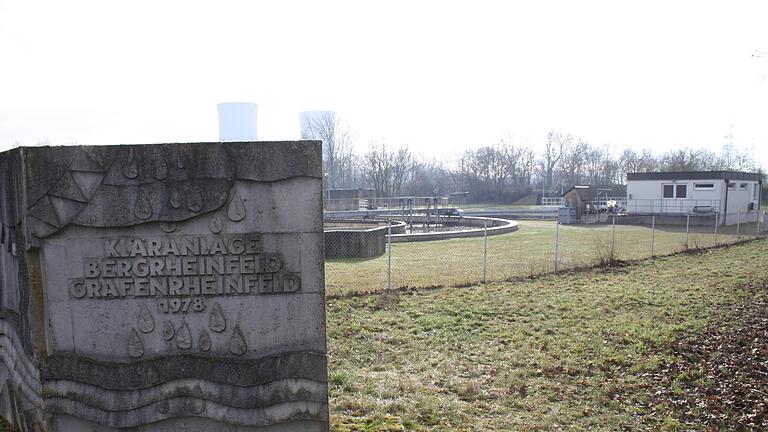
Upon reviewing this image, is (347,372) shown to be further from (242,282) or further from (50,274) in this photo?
(50,274)

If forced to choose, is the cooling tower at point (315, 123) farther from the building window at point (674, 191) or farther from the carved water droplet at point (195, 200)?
the carved water droplet at point (195, 200)

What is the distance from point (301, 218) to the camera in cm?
443

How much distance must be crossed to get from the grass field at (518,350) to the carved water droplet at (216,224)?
219 centimetres

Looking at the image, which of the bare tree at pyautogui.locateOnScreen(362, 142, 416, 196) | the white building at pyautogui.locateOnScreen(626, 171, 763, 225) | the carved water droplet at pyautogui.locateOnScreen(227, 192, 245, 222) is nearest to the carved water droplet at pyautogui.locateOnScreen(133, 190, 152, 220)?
the carved water droplet at pyautogui.locateOnScreen(227, 192, 245, 222)

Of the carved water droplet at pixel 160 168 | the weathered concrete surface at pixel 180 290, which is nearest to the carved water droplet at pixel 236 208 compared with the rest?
the weathered concrete surface at pixel 180 290

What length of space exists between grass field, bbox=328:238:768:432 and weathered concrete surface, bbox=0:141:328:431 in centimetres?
120

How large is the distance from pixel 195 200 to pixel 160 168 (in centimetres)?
36

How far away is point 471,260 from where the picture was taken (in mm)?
18141

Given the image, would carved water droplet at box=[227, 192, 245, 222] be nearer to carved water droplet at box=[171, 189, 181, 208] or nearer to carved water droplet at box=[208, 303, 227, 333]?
carved water droplet at box=[171, 189, 181, 208]

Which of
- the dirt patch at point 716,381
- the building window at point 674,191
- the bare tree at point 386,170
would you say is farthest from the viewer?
the bare tree at point 386,170

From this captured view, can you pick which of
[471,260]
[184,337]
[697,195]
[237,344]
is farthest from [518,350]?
[697,195]

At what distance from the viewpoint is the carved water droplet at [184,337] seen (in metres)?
4.49

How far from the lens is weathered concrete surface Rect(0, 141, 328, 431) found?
14.2ft

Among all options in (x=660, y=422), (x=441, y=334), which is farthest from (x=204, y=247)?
(x=441, y=334)
